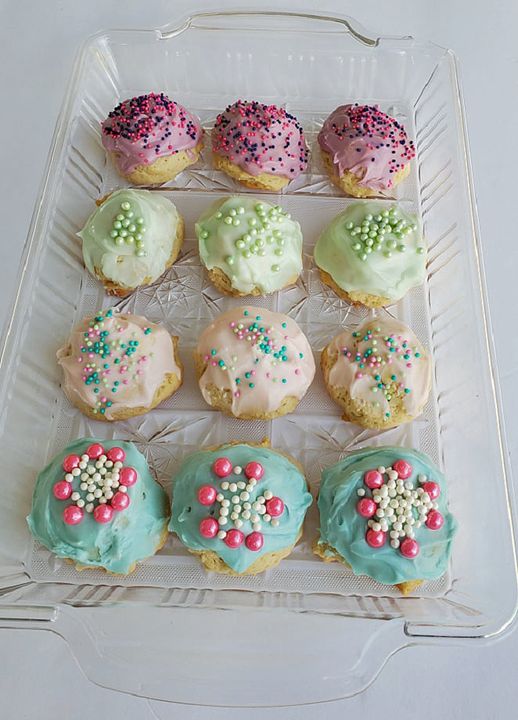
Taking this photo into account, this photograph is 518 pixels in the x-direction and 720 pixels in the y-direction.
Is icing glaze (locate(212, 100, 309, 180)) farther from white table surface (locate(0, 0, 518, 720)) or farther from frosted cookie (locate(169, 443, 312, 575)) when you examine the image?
frosted cookie (locate(169, 443, 312, 575))

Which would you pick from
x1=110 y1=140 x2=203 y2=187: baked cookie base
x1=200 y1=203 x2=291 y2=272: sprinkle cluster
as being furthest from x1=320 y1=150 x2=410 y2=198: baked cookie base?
x1=110 y1=140 x2=203 y2=187: baked cookie base

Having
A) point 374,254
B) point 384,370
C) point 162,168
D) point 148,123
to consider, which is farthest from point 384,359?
point 148,123

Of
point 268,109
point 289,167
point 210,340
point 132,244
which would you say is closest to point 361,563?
point 210,340

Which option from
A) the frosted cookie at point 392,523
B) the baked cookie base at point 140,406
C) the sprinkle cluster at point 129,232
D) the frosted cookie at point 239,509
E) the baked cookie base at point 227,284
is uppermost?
the sprinkle cluster at point 129,232

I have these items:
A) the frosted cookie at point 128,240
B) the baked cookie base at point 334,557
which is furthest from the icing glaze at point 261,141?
the baked cookie base at point 334,557

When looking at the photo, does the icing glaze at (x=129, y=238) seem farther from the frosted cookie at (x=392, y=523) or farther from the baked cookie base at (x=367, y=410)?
the frosted cookie at (x=392, y=523)

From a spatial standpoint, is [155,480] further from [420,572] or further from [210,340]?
[420,572]
